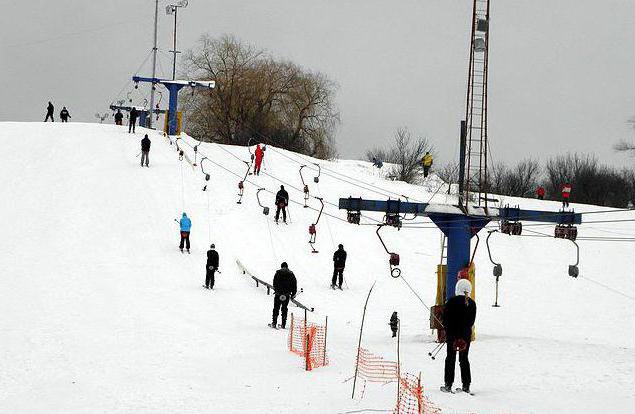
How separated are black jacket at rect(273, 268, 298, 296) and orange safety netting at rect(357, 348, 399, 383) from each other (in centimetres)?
329

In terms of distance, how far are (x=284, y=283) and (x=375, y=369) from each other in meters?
5.12

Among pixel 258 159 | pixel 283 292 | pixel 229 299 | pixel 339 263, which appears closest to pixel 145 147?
pixel 258 159

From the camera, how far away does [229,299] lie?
2031 centimetres

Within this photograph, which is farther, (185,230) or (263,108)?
(263,108)

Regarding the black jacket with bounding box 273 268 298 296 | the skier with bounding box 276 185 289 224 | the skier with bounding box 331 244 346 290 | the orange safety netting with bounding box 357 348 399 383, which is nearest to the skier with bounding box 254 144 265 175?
the skier with bounding box 276 185 289 224

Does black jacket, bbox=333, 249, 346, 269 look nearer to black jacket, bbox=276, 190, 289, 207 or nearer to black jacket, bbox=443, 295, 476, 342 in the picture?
black jacket, bbox=276, 190, 289, 207

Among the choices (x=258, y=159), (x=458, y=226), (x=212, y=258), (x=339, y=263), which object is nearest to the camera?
(x=458, y=226)

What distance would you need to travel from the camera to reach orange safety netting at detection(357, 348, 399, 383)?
1149 centimetres

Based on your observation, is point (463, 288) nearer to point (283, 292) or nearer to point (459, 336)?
point (459, 336)

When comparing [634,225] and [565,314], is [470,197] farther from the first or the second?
[634,225]

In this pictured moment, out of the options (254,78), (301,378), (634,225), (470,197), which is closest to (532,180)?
(254,78)

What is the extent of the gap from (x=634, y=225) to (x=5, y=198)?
29898mm

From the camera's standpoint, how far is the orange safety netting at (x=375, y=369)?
37.7 feet

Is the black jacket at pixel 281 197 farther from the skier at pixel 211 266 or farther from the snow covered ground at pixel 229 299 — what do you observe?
the skier at pixel 211 266
